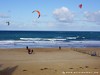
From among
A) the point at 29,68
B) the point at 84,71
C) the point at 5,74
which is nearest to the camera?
the point at 5,74

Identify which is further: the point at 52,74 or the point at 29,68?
the point at 29,68

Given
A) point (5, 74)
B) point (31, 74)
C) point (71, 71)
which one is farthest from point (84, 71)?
point (5, 74)

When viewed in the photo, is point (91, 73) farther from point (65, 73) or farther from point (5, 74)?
point (5, 74)

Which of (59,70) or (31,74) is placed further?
(59,70)

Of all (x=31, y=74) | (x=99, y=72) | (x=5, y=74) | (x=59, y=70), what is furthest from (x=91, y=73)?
(x=5, y=74)

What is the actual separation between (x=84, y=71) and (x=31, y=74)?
3953 mm

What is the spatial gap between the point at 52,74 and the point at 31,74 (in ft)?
4.72

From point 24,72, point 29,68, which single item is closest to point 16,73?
point 24,72

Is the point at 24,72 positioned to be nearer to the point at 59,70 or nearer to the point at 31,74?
the point at 31,74

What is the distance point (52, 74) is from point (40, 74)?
0.83 metres

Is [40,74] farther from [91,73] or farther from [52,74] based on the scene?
[91,73]

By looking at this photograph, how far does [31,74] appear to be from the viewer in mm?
17984

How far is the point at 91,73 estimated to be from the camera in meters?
18.2

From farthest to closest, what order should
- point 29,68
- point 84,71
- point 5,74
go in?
point 29,68 → point 84,71 → point 5,74
